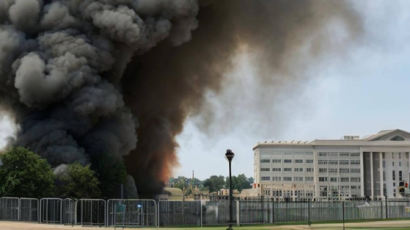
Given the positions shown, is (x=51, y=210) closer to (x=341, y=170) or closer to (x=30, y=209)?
(x=30, y=209)

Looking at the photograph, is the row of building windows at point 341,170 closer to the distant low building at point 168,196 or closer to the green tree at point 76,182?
the distant low building at point 168,196

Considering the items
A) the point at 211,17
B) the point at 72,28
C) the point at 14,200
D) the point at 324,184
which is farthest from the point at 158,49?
the point at 324,184

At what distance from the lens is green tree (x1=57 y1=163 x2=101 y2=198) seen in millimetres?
46562

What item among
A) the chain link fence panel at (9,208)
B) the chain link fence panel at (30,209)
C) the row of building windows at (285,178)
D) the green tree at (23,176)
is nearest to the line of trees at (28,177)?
the green tree at (23,176)

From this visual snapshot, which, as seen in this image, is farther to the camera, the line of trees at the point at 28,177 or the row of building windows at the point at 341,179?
the row of building windows at the point at 341,179

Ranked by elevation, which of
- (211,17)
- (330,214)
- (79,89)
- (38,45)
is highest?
(211,17)

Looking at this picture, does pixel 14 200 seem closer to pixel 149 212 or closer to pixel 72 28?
pixel 149 212

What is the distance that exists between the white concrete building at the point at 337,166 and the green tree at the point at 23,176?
90.9m

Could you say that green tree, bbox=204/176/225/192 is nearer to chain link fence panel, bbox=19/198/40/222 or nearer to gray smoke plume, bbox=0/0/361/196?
gray smoke plume, bbox=0/0/361/196

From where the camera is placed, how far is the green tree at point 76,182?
153 ft

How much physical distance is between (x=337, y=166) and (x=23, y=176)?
104m

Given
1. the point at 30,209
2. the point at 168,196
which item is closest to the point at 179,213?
the point at 30,209

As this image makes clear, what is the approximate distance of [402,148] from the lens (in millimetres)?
135750

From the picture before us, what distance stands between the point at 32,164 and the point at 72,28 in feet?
45.0
